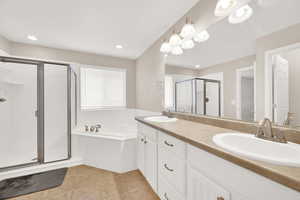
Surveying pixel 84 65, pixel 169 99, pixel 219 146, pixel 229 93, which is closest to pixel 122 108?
pixel 84 65

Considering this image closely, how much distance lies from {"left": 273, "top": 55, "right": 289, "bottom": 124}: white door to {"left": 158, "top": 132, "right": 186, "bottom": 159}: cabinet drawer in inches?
27.7

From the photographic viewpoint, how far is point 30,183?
1.68m

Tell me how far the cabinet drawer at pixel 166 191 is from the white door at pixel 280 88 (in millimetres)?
937

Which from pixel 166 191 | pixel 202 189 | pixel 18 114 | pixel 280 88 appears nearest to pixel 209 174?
pixel 202 189

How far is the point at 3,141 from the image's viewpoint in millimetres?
1941

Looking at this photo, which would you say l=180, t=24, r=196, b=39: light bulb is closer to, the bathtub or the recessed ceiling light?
the bathtub

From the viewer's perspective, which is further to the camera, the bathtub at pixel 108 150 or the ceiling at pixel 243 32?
the bathtub at pixel 108 150

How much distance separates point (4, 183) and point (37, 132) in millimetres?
710

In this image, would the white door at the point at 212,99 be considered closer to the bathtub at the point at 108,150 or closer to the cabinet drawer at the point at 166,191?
the cabinet drawer at the point at 166,191

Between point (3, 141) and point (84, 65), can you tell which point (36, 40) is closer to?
point (84, 65)

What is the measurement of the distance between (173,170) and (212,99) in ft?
2.87

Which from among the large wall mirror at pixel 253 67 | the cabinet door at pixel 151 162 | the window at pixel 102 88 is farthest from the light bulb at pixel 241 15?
the window at pixel 102 88

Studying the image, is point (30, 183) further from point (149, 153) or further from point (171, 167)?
point (171, 167)

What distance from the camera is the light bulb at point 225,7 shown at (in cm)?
113
